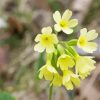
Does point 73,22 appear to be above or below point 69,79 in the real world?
above

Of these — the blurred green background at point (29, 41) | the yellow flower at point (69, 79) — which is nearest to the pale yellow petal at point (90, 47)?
the yellow flower at point (69, 79)

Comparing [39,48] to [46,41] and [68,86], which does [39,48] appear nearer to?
[46,41]

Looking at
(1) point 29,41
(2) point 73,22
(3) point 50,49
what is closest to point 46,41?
(3) point 50,49

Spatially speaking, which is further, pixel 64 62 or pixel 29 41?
pixel 29 41

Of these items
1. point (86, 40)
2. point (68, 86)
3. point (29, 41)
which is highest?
point (29, 41)

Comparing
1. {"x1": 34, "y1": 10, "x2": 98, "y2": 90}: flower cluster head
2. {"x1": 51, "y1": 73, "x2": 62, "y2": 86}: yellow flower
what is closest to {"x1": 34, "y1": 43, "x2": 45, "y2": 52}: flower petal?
{"x1": 34, "y1": 10, "x2": 98, "y2": 90}: flower cluster head

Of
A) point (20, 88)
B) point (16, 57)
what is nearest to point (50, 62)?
point (20, 88)

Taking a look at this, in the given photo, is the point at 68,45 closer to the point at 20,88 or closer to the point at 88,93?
the point at 88,93
